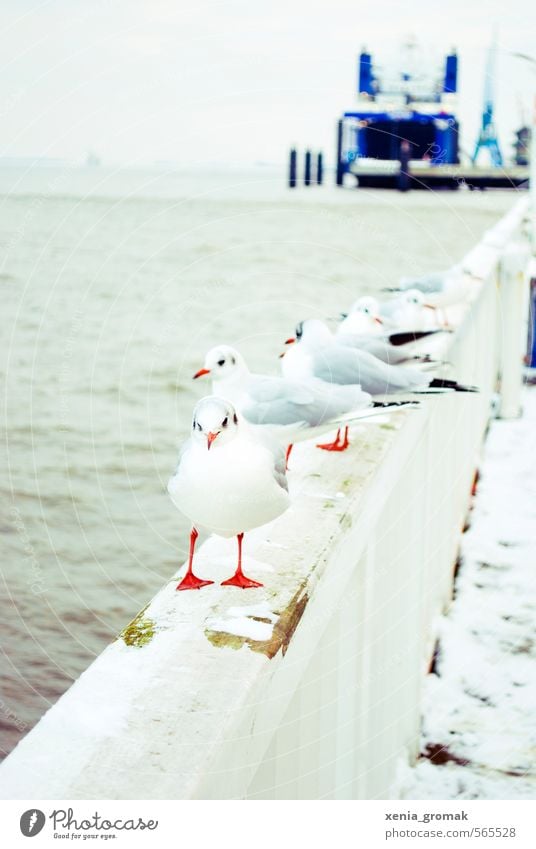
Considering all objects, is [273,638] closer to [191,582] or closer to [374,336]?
[191,582]

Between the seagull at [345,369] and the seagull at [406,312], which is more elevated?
the seagull at [345,369]

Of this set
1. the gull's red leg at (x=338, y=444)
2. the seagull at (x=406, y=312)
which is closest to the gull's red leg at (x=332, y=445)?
the gull's red leg at (x=338, y=444)

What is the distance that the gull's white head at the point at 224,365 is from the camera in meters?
2.60

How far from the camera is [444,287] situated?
523cm

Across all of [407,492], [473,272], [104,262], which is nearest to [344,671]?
[407,492]

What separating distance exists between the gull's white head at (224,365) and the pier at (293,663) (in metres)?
0.28

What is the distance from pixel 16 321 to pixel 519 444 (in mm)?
8212

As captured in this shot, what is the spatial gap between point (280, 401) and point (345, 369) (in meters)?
0.41

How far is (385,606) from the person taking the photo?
2412 millimetres

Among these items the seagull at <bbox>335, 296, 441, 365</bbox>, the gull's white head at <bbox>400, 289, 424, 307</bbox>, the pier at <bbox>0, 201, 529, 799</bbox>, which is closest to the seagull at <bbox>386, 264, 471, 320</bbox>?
the gull's white head at <bbox>400, 289, 424, 307</bbox>

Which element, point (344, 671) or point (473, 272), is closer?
point (344, 671)

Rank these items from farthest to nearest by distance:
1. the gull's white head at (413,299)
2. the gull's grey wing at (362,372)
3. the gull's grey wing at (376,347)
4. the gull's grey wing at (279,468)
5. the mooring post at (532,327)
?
the mooring post at (532,327), the gull's white head at (413,299), the gull's grey wing at (376,347), the gull's grey wing at (362,372), the gull's grey wing at (279,468)

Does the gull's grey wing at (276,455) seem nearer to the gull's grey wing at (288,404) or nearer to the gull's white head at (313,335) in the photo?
the gull's grey wing at (288,404)

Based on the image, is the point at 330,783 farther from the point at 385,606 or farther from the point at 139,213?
the point at 139,213
